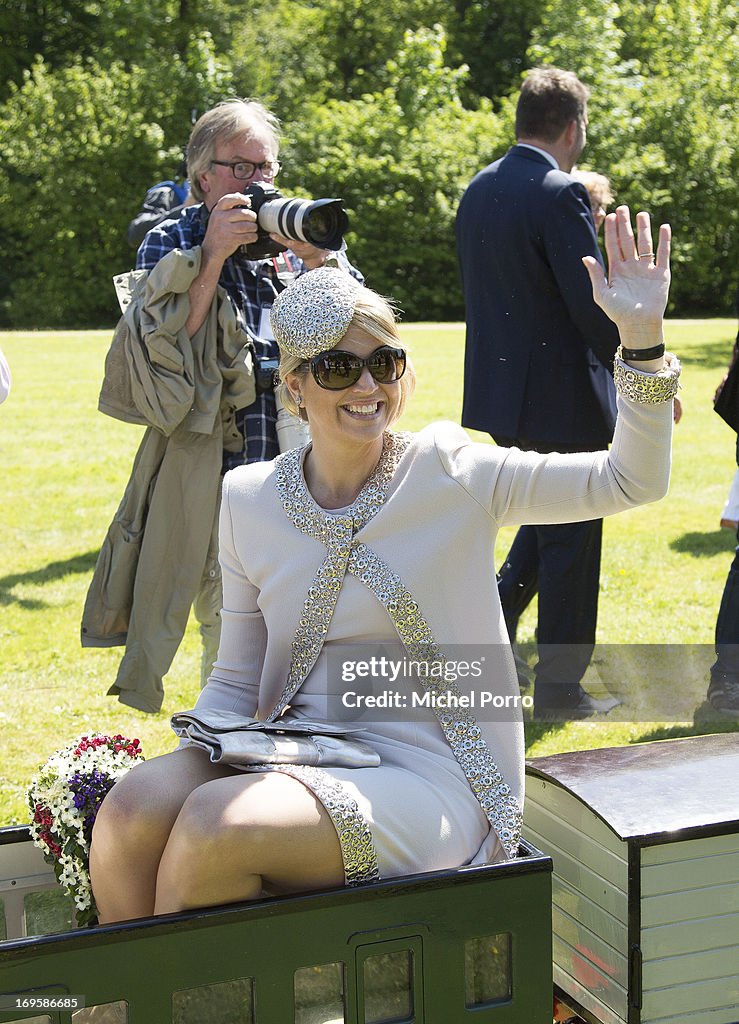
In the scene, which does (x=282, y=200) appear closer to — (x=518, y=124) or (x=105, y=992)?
(x=518, y=124)

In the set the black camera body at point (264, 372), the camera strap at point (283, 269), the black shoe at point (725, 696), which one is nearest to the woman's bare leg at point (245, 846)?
the black camera body at point (264, 372)

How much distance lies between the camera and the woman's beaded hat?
2719 mm

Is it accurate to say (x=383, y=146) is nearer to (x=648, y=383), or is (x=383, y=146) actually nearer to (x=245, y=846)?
(x=648, y=383)

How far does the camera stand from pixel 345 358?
8.94 ft

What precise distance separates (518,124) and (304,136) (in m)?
21.4

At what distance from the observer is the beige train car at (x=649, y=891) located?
251 cm

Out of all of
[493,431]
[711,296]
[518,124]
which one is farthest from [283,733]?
[711,296]

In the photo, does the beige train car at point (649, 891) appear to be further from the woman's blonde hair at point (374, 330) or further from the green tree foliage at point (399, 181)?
the green tree foliage at point (399, 181)

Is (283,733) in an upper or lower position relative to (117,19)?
lower

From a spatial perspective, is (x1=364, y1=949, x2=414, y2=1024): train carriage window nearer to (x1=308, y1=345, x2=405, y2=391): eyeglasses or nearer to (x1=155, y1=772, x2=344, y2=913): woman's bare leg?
(x1=155, y1=772, x2=344, y2=913): woman's bare leg

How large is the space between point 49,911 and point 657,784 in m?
1.34

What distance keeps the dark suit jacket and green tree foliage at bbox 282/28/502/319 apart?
64.5 ft

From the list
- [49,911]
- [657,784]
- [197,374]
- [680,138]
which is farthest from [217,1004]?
[680,138]

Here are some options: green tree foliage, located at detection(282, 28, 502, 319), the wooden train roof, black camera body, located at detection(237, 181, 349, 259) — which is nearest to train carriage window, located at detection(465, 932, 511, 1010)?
the wooden train roof
